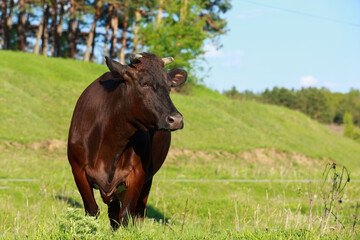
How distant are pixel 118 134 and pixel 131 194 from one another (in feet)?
2.54

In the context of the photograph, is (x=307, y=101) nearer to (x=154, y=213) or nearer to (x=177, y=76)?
(x=154, y=213)

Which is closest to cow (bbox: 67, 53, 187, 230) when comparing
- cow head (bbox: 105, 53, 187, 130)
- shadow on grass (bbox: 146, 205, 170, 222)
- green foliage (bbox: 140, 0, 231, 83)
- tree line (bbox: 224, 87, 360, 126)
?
cow head (bbox: 105, 53, 187, 130)

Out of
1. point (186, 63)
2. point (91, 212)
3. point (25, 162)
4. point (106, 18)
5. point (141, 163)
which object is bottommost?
point (25, 162)

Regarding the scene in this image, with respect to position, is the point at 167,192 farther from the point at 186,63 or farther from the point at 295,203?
the point at 186,63

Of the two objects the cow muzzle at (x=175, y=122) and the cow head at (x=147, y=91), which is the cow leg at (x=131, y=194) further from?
the cow muzzle at (x=175, y=122)

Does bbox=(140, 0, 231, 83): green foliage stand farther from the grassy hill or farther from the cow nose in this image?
the cow nose

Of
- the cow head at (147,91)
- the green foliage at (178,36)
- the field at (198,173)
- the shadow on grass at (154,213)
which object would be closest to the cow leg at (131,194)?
the field at (198,173)

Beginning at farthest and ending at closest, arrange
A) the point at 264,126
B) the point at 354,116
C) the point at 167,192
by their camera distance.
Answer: the point at 354,116, the point at 264,126, the point at 167,192

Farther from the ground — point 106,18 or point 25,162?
point 106,18

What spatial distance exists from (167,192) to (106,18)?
146 ft

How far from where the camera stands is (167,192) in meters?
13.8

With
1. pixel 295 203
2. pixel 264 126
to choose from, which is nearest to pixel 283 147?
pixel 264 126

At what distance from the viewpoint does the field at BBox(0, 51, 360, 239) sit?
18.6 ft

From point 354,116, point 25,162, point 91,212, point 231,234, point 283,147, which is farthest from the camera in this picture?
point 354,116
